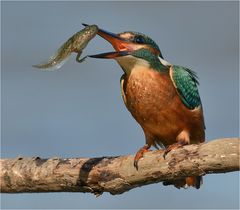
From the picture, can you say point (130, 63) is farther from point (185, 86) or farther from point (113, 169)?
point (113, 169)

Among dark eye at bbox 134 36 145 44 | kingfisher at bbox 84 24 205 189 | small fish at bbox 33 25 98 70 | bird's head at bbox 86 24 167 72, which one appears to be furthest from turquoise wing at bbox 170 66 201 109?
small fish at bbox 33 25 98 70

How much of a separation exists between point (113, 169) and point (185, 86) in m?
1.29

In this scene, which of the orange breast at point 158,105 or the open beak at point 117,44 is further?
the orange breast at point 158,105

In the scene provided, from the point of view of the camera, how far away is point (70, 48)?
4785 mm

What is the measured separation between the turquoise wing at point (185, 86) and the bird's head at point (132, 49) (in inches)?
8.4

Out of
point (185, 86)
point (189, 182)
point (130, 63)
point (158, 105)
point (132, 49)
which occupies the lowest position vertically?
point (189, 182)

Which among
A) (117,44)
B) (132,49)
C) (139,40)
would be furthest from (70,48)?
(139,40)

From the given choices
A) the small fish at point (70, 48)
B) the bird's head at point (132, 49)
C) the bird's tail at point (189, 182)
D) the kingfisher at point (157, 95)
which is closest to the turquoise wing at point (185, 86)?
the kingfisher at point (157, 95)

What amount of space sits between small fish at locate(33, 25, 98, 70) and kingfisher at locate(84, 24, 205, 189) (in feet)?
2.24

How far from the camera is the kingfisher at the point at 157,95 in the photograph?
18.5ft

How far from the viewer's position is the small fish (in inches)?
184

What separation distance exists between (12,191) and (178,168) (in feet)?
4.80

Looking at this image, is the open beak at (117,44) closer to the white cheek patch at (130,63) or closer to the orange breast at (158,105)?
the white cheek patch at (130,63)

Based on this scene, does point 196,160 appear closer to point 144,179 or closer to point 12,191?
point 144,179
